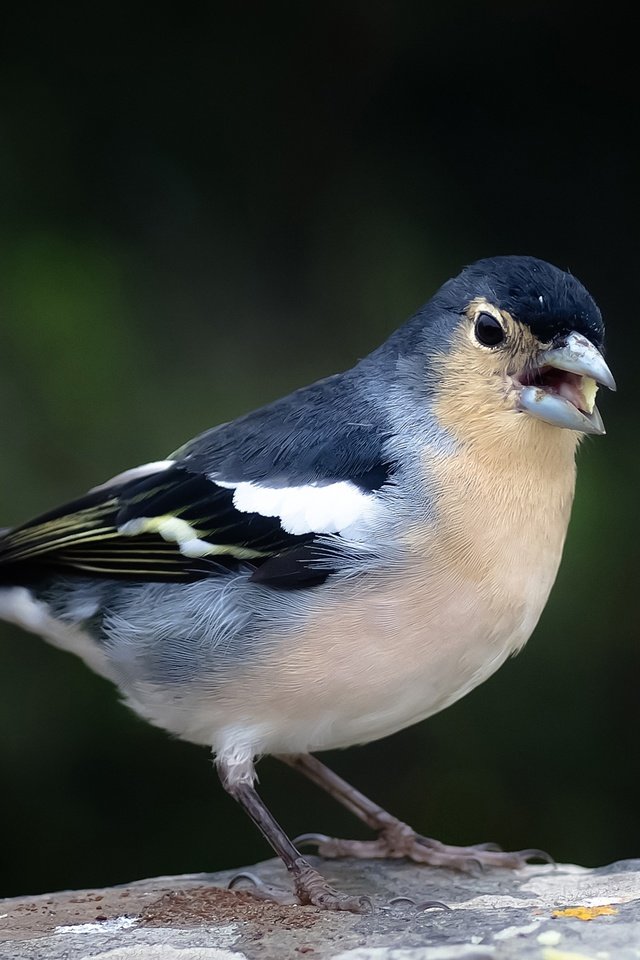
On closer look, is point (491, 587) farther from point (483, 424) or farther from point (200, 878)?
point (200, 878)

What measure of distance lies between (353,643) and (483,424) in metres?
0.53

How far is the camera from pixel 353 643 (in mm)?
2658

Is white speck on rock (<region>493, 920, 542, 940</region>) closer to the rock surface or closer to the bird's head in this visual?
the rock surface

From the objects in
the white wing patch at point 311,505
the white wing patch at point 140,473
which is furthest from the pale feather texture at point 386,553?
the white wing patch at point 140,473

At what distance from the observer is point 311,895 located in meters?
2.79

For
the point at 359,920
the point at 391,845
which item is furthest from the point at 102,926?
the point at 391,845

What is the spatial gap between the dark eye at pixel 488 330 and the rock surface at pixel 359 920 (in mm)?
1150

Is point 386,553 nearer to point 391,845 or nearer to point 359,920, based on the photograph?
point 359,920

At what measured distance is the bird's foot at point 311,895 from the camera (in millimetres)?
2744

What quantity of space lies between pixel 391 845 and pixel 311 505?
3.21 feet

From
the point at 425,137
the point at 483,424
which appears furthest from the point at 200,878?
the point at 425,137

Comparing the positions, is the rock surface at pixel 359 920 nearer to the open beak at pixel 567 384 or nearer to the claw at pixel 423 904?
the claw at pixel 423 904

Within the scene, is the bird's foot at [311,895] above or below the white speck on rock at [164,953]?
above

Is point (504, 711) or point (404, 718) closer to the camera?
point (404, 718)
